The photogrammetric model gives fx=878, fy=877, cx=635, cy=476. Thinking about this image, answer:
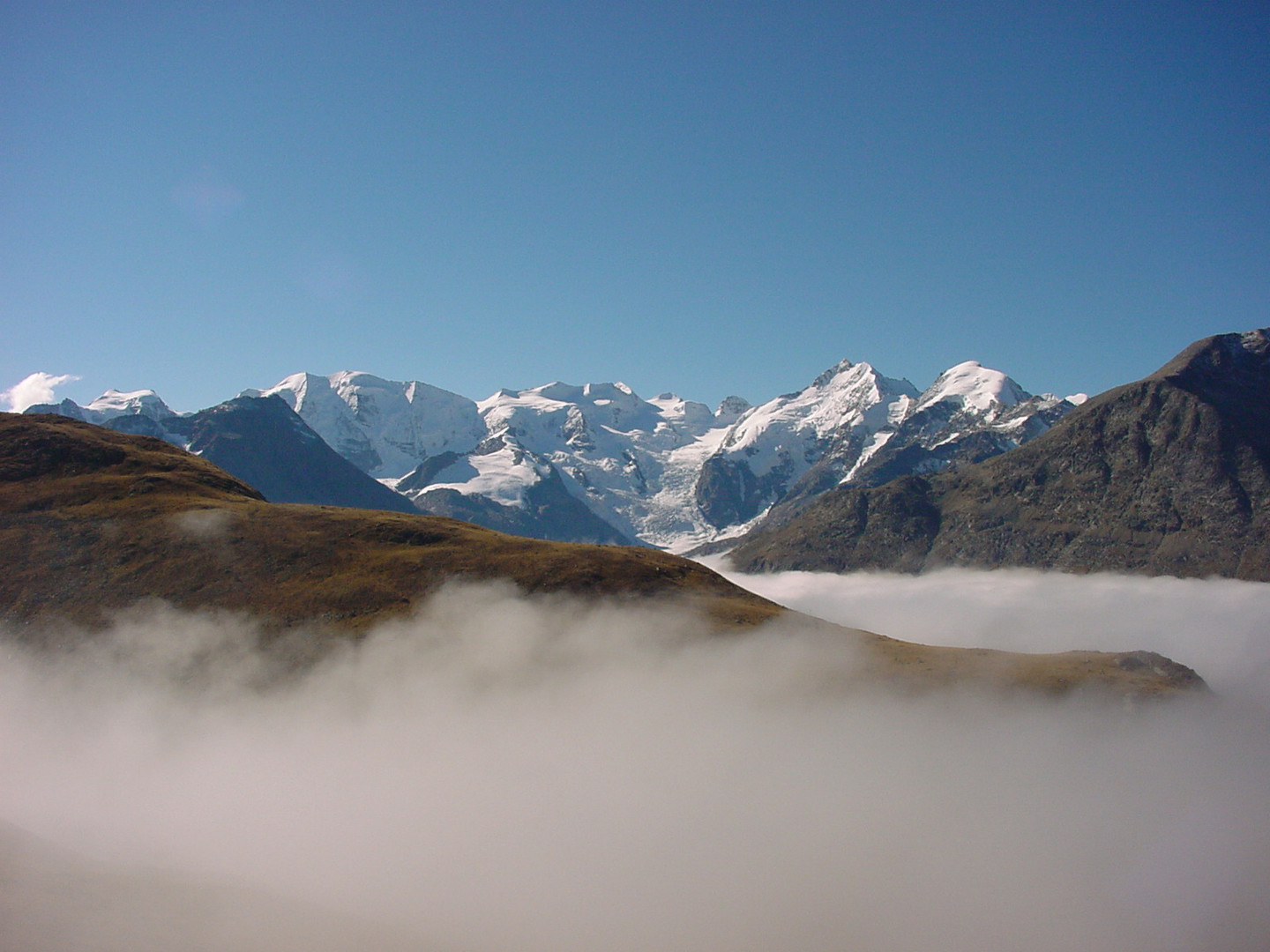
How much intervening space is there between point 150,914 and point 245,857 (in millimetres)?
31731

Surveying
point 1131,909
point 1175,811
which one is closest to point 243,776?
point 1131,909

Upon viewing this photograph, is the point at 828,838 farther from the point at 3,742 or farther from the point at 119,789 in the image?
the point at 3,742

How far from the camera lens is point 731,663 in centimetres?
18862

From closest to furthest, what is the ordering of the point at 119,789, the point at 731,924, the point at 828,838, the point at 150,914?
the point at 150,914 < the point at 731,924 < the point at 119,789 < the point at 828,838

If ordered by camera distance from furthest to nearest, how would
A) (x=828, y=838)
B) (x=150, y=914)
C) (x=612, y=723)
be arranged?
(x=612, y=723)
(x=828, y=838)
(x=150, y=914)

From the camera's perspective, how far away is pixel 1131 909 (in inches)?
6511

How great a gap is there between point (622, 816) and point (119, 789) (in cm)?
9218

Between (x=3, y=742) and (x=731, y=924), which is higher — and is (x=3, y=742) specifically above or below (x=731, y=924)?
above

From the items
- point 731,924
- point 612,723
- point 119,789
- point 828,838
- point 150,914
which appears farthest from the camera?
point 612,723

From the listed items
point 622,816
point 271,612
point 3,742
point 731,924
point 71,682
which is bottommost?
point 731,924

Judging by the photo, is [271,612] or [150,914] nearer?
[150,914]

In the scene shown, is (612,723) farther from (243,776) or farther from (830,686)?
(243,776)

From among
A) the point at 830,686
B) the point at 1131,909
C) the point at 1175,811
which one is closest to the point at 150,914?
the point at 830,686

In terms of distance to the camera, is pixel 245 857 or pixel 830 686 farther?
pixel 830 686
